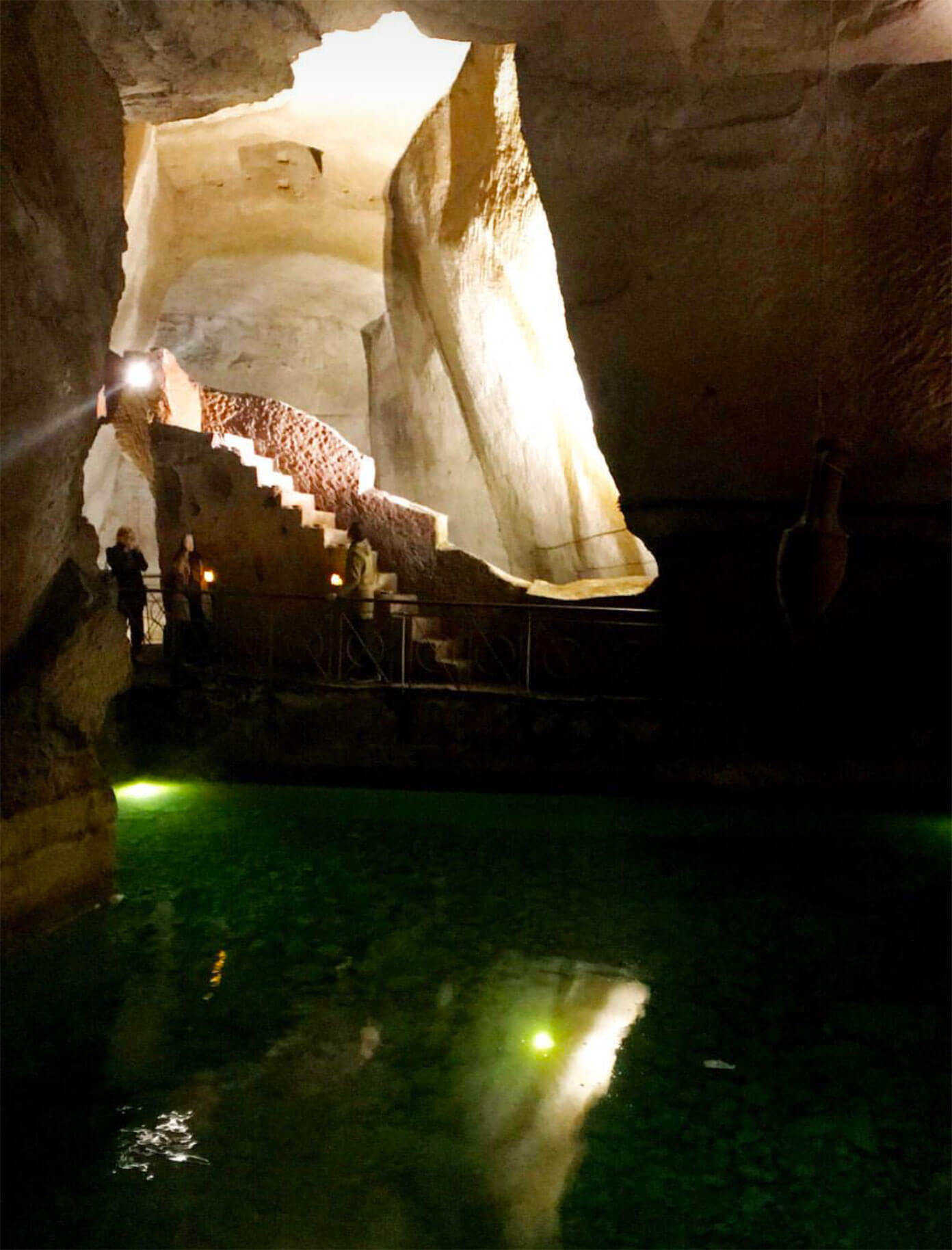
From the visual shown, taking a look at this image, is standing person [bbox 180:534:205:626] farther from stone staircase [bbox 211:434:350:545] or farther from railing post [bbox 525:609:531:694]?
railing post [bbox 525:609:531:694]

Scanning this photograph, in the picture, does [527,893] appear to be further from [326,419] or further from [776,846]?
[326,419]

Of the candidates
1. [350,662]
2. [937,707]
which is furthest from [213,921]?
[937,707]

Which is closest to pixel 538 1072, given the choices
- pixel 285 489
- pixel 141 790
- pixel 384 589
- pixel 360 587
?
pixel 141 790

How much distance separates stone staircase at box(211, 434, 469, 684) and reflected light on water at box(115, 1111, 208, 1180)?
6.56 meters

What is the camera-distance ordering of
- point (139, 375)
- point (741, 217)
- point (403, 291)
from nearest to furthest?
point (741, 217) < point (139, 375) < point (403, 291)

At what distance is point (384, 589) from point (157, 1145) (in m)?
8.27

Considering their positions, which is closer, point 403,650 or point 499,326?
point 403,650

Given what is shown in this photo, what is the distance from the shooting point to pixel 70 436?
4.67 meters

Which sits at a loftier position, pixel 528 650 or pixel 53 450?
pixel 53 450

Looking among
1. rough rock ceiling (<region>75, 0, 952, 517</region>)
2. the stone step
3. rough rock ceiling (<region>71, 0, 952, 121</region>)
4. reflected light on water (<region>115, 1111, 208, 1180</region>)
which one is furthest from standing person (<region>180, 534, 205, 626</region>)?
reflected light on water (<region>115, 1111, 208, 1180</region>)

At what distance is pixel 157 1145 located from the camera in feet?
10.5

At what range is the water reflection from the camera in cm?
308

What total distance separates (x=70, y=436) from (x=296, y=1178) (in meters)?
3.54

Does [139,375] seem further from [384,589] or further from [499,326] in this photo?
[499,326]
